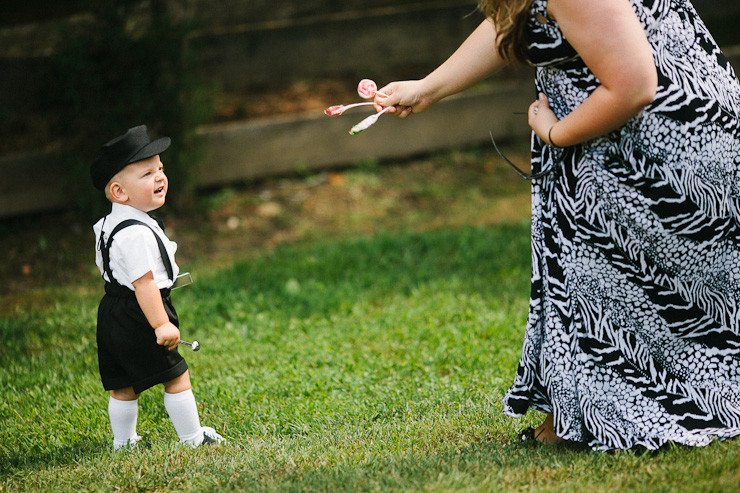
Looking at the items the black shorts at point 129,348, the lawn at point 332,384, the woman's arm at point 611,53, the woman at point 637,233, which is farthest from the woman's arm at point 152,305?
the woman's arm at point 611,53

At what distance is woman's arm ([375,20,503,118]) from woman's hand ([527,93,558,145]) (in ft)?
0.73

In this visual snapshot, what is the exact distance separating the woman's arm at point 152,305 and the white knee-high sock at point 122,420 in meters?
0.42

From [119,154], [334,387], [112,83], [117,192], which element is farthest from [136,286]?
[112,83]

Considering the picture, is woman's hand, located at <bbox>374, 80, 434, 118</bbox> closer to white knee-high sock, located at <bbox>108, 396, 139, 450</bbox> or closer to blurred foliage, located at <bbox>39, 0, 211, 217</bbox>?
white knee-high sock, located at <bbox>108, 396, 139, 450</bbox>

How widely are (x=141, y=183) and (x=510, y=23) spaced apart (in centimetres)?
144

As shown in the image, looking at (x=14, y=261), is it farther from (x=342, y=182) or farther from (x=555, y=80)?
(x=555, y=80)

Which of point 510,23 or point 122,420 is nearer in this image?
point 510,23

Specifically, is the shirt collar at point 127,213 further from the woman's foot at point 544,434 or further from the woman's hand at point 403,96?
the woman's foot at point 544,434

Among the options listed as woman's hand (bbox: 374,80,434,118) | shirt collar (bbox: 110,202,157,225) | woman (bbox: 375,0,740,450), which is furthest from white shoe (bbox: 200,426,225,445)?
woman's hand (bbox: 374,80,434,118)

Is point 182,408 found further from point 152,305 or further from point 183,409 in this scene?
point 152,305

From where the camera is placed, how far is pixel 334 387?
368cm

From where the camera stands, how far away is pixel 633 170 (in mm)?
2416

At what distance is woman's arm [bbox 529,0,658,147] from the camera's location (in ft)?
7.06

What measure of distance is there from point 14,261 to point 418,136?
3691 mm
